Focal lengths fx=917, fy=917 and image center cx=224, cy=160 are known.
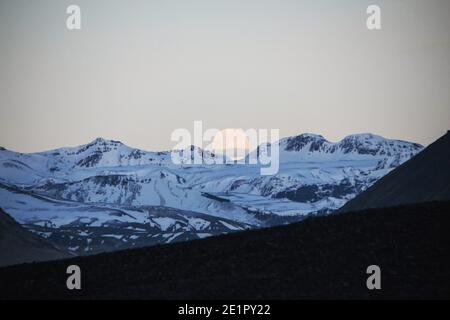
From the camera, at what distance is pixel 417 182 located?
163000 mm

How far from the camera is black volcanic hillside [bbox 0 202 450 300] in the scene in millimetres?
53312

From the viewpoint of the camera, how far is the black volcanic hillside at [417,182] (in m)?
148

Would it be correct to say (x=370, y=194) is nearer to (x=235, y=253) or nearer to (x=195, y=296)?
(x=235, y=253)

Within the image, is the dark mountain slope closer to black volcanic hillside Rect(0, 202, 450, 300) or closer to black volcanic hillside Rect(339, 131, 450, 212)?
black volcanic hillside Rect(339, 131, 450, 212)

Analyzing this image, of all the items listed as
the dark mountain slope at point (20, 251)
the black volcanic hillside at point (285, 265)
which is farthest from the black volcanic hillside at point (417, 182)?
the black volcanic hillside at point (285, 265)

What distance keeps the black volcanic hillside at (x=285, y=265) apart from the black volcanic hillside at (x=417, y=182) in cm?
7424

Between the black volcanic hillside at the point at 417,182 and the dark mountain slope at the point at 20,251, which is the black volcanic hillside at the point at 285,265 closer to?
the black volcanic hillside at the point at 417,182

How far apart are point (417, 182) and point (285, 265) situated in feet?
356

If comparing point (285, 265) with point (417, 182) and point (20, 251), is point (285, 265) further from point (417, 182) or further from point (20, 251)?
point (20, 251)

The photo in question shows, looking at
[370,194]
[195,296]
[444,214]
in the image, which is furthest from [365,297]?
[370,194]

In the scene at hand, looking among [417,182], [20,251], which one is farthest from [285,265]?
[20,251]

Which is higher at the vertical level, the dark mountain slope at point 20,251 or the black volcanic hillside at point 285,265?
the black volcanic hillside at point 285,265

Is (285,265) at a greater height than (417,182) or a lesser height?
lesser
